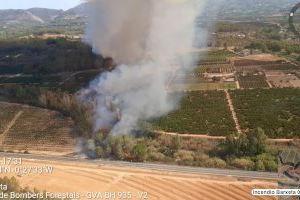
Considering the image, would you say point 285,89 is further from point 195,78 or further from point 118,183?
point 118,183

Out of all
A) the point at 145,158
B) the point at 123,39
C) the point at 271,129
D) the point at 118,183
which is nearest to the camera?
the point at 118,183

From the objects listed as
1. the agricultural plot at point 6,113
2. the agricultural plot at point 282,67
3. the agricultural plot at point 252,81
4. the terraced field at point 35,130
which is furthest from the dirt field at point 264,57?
the agricultural plot at point 6,113

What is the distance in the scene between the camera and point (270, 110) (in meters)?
58.2

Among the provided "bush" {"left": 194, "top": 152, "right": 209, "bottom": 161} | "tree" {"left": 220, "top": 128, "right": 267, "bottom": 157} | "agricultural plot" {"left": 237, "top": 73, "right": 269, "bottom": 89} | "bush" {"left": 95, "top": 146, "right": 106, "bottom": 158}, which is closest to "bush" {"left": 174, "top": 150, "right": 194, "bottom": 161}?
"bush" {"left": 194, "top": 152, "right": 209, "bottom": 161}

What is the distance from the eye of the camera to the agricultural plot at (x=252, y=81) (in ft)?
234

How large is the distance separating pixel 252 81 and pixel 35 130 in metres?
35.9

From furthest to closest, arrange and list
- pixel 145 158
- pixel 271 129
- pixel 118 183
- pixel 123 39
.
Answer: pixel 123 39 → pixel 271 129 → pixel 145 158 → pixel 118 183

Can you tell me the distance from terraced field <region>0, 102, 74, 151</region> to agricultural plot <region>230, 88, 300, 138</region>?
21481mm

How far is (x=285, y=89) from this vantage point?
67.5m

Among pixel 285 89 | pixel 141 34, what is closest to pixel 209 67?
pixel 285 89

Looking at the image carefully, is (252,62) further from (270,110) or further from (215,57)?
(270,110)

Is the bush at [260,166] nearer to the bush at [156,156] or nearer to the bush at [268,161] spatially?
the bush at [268,161]

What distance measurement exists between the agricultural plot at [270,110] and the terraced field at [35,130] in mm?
21481

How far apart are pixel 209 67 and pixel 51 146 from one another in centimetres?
4188
